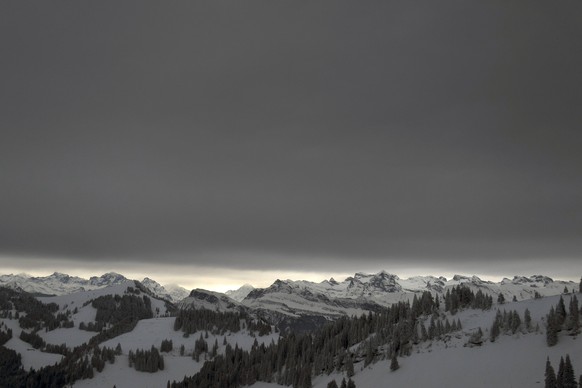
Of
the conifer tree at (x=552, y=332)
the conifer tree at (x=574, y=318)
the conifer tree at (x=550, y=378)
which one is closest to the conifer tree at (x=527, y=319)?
the conifer tree at (x=552, y=332)

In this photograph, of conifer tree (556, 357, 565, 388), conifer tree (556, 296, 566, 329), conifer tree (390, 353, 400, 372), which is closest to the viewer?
conifer tree (556, 357, 565, 388)

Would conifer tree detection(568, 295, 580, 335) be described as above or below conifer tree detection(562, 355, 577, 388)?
above

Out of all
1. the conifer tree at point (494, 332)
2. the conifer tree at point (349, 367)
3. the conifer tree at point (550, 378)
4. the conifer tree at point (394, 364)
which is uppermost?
the conifer tree at point (494, 332)

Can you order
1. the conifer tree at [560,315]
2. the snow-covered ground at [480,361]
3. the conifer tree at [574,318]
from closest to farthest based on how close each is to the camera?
the snow-covered ground at [480,361]
the conifer tree at [574,318]
the conifer tree at [560,315]

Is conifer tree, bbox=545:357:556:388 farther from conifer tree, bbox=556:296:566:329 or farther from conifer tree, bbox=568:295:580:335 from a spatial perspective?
conifer tree, bbox=556:296:566:329

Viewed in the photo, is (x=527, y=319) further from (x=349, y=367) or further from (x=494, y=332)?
(x=349, y=367)

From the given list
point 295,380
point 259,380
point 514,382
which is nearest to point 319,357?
point 295,380

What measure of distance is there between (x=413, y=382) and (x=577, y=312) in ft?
143

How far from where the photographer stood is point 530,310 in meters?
146

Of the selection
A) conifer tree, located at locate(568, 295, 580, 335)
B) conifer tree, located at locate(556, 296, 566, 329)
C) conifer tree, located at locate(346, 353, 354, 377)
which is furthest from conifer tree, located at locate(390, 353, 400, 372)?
conifer tree, located at locate(568, 295, 580, 335)

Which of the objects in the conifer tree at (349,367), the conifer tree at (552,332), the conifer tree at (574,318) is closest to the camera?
the conifer tree at (552,332)

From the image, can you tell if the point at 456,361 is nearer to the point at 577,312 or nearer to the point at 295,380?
the point at 577,312

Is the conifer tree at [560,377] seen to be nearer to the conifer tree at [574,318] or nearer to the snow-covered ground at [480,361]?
the snow-covered ground at [480,361]

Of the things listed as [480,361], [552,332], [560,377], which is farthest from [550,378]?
[480,361]
